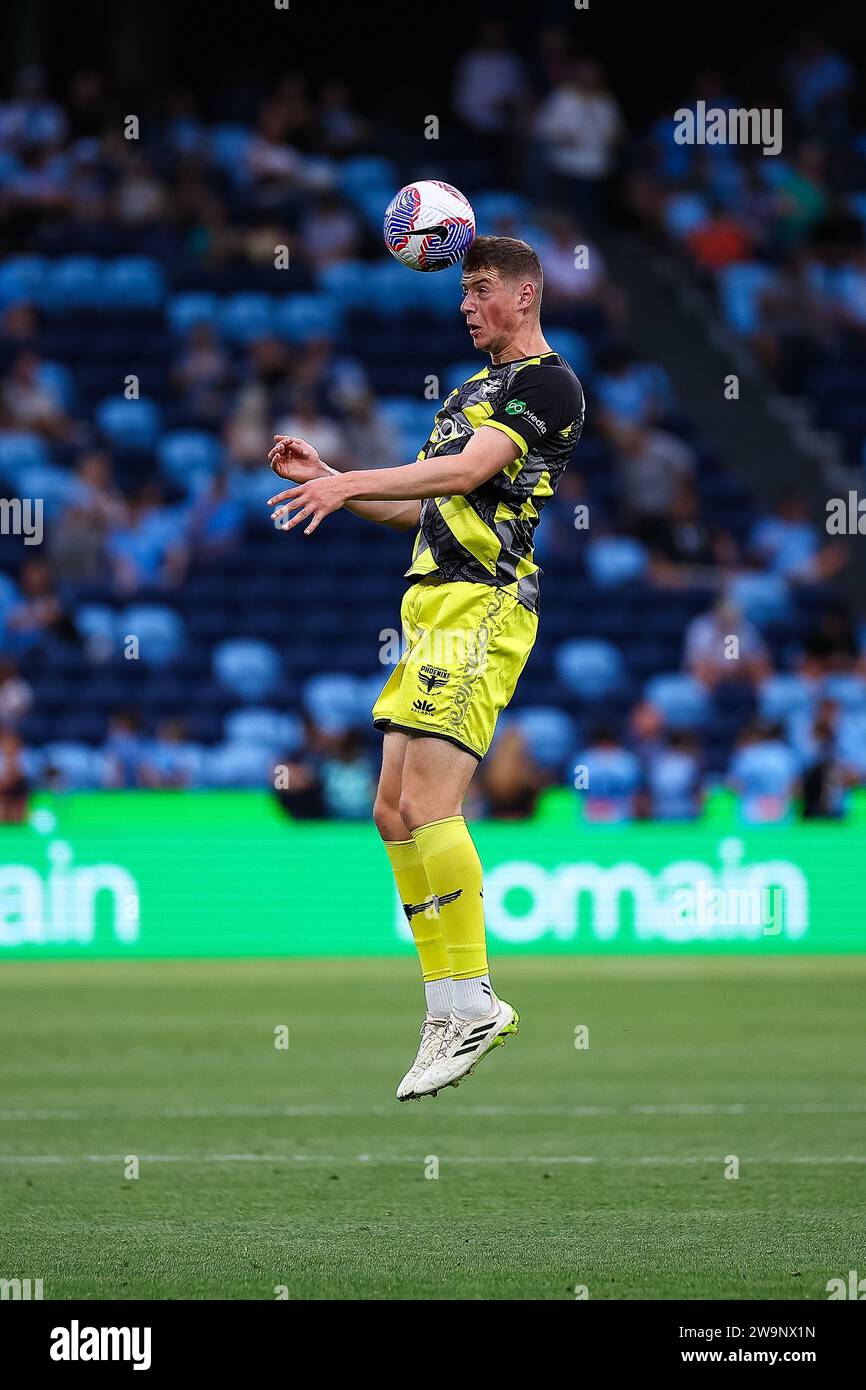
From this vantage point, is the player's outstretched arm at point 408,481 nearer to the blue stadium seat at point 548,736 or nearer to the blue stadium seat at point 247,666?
the blue stadium seat at point 548,736

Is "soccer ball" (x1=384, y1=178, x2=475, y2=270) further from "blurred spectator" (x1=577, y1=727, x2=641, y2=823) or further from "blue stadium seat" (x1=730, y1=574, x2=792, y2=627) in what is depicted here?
"blue stadium seat" (x1=730, y1=574, x2=792, y2=627)

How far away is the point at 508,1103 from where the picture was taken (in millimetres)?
10891

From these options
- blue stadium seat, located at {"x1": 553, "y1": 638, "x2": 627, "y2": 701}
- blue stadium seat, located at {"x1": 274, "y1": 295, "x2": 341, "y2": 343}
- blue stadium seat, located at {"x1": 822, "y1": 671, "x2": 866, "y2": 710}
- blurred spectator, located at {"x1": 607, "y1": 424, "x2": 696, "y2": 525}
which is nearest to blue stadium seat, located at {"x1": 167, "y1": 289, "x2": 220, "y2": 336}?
blue stadium seat, located at {"x1": 274, "y1": 295, "x2": 341, "y2": 343}

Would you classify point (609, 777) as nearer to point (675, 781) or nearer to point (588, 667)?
point (675, 781)

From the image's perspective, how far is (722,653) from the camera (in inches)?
775

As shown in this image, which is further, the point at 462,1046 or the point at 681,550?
the point at 681,550

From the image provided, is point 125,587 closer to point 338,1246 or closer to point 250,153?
point 250,153

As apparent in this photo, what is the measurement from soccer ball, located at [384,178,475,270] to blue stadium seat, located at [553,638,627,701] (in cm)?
1261

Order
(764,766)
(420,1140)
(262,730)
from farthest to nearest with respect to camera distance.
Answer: (262,730) → (764,766) → (420,1140)

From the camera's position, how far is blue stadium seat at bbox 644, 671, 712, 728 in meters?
19.6

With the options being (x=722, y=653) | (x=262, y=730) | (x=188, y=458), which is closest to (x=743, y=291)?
(x=722, y=653)

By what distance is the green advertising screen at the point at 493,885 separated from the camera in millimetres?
16750

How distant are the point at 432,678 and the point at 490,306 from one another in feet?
4.10

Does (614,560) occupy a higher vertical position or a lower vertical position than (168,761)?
higher
